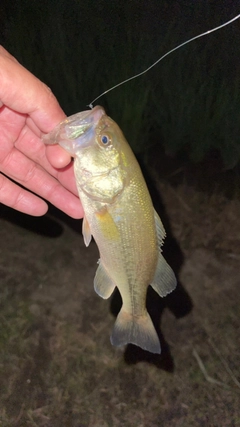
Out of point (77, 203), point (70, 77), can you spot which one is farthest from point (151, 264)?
point (70, 77)

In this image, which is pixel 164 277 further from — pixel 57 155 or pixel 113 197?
pixel 57 155

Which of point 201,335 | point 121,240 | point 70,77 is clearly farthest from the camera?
point 70,77

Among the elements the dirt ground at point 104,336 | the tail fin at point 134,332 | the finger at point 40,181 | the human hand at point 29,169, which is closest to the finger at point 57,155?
the human hand at point 29,169

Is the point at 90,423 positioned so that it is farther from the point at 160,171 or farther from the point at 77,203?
the point at 160,171

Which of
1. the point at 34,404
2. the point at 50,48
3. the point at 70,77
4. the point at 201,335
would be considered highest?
the point at 50,48

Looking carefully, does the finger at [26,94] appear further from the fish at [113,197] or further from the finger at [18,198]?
the finger at [18,198]

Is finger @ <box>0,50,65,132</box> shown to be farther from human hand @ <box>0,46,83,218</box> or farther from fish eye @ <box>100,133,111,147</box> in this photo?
fish eye @ <box>100,133,111,147</box>

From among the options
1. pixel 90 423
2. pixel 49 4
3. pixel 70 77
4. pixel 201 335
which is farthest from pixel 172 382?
pixel 49 4

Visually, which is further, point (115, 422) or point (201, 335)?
point (201, 335)

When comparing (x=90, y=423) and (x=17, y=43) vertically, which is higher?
(x=17, y=43)

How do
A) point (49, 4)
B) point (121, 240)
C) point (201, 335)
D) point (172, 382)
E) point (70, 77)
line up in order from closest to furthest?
point (121, 240) → point (172, 382) → point (201, 335) → point (70, 77) → point (49, 4)
